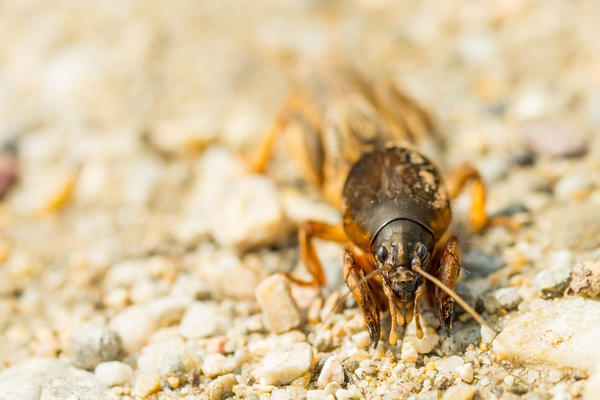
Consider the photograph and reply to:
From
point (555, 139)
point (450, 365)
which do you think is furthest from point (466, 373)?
point (555, 139)

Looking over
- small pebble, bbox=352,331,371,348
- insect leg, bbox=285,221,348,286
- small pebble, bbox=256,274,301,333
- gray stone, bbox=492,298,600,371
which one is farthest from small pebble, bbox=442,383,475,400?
insect leg, bbox=285,221,348,286

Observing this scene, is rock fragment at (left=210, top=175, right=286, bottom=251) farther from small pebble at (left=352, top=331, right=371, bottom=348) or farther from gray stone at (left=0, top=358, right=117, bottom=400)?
gray stone at (left=0, top=358, right=117, bottom=400)

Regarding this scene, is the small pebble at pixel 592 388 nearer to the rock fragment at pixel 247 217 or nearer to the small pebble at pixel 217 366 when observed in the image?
the small pebble at pixel 217 366

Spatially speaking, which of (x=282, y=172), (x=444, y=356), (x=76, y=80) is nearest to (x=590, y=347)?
(x=444, y=356)

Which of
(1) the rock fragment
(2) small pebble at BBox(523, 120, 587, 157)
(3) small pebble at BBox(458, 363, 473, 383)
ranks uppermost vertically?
(2) small pebble at BBox(523, 120, 587, 157)

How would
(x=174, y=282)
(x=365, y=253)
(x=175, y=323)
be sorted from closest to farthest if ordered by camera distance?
(x=365, y=253), (x=175, y=323), (x=174, y=282)

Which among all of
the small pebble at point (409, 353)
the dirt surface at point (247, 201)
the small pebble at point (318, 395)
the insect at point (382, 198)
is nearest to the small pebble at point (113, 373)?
the dirt surface at point (247, 201)

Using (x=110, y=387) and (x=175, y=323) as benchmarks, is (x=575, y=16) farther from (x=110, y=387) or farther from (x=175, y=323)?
(x=110, y=387)
